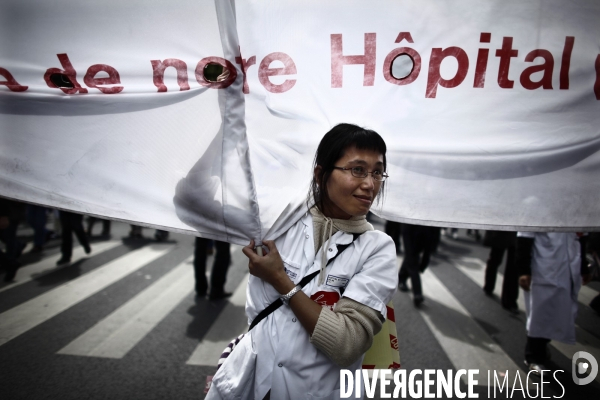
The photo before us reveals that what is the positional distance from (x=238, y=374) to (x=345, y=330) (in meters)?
0.49

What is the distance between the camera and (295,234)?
1533 millimetres

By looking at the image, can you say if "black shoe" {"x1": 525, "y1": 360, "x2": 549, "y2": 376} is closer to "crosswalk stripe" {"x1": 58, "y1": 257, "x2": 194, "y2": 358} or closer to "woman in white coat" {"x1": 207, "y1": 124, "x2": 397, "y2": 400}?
"woman in white coat" {"x1": 207, "y1": 124, "x2": 397, "y2": 400}

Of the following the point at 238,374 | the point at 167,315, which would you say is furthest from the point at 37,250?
the point at 238,374

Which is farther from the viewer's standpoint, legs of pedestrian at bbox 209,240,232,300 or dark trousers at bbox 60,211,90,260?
dark trousers at bbox 60,211,90,260

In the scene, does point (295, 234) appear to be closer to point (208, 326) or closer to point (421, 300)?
point (208, 326)

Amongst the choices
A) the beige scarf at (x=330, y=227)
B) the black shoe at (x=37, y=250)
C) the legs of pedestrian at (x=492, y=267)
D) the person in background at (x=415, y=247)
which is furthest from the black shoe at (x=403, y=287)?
the black shoe at (x=37, y=250)

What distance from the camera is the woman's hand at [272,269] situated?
1.38 m

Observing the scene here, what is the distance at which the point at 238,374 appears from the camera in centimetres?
146

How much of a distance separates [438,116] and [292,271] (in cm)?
93

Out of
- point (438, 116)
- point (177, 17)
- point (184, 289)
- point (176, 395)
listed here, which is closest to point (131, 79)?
point (177, 17)

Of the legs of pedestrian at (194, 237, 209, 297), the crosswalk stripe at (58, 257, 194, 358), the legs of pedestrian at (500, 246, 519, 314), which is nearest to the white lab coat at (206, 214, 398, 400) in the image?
the crosswalk stripe at (58, 257, 194, 358)

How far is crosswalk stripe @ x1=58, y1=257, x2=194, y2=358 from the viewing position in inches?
139

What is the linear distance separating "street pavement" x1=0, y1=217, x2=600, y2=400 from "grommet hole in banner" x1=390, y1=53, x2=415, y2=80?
2.74m

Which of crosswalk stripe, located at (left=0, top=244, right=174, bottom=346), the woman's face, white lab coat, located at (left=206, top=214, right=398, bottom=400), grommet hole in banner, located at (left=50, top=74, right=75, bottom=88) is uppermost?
grommet hole in banner, located at (left=50, top=74, right=75, bottom=88)
